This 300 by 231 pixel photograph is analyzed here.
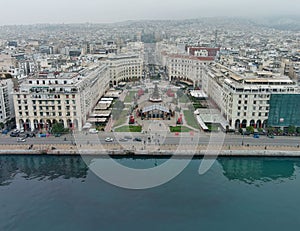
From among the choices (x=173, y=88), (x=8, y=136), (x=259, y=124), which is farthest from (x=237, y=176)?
(x=173, y=88)

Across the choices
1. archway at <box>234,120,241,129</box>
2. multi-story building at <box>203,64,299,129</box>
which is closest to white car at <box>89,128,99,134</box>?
multi-story building at <box>203,64,299,129</box>

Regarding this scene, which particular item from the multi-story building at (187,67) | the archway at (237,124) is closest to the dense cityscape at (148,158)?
the archway at (237,124)

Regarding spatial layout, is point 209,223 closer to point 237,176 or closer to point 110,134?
Result: point 237,176

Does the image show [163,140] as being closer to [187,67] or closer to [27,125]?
[27,125]

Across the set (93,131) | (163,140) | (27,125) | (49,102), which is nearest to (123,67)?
(49,102)

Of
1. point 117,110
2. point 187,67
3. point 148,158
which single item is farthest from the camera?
point 187,67

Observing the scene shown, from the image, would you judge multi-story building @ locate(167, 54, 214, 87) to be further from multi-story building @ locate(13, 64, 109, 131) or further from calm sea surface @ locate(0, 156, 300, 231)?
calm sea surface @ locate(0, 156, 300, 231)
